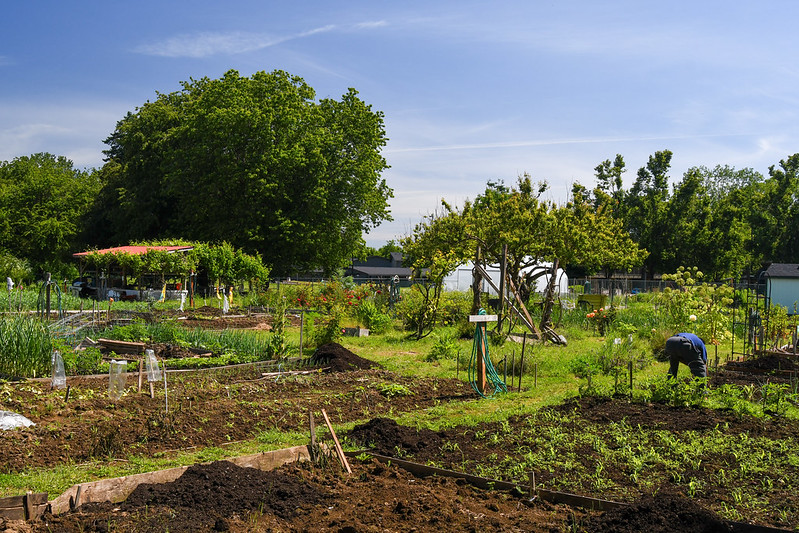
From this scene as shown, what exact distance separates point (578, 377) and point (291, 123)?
2698 centimetres

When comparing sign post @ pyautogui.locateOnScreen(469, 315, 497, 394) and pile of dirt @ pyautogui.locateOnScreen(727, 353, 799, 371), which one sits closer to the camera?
sign post @ pyautogui.locateOnScreen(469, 315, 497, 394)

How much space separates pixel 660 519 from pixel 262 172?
31363mm

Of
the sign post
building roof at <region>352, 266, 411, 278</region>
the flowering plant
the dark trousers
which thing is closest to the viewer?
the dark trousers

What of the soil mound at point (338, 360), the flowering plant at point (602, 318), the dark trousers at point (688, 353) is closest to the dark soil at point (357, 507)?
the dark trousers at point (688, 353)

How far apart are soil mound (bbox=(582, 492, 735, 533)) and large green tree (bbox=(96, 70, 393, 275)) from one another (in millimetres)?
30585

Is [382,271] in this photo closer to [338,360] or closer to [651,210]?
[651,210]

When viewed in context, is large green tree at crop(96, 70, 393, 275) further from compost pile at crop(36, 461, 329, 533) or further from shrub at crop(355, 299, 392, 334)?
compost pile at crop(36, 461, 329, 533)

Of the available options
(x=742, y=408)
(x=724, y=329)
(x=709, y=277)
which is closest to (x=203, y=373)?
(x=742, y=408)

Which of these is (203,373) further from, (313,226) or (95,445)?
→ (313,226)

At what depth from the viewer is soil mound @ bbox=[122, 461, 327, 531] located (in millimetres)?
5086

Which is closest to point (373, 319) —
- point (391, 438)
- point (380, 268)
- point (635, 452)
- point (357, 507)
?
point (391, 438)

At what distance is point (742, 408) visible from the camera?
8250 millimetres

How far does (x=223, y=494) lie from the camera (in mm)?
5328

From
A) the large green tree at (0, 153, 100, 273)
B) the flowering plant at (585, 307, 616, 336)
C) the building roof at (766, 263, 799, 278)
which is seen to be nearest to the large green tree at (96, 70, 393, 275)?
the large green tree at (0, 153, 100, 273)
